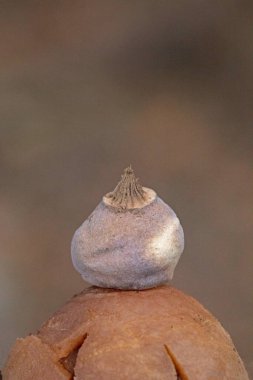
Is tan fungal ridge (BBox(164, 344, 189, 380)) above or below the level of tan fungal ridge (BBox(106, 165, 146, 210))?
below

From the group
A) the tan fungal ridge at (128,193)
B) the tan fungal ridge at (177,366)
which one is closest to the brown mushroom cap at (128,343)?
the tan fungal ridge at (177,366)

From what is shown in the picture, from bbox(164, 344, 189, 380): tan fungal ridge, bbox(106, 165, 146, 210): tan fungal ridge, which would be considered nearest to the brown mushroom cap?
bbox(164, 344, 189, 380): tan fungal ridge

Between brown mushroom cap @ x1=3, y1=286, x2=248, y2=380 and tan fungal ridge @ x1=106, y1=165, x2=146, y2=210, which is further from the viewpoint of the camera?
tan fungal ridge @ x1=106, y1=165, x2=146, y2=210

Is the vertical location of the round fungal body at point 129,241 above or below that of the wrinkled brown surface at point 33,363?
above

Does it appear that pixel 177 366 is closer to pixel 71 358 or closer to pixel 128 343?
pixel 128 343

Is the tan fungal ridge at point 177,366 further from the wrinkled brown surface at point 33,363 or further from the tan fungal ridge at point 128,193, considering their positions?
the tan fungal ridge at point 128,193

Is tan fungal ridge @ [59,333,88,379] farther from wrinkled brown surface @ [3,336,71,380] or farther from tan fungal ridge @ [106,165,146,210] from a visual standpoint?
tan fungal ridge @ [106,165,146,210]

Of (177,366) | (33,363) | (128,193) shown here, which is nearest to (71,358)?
(33,363)
